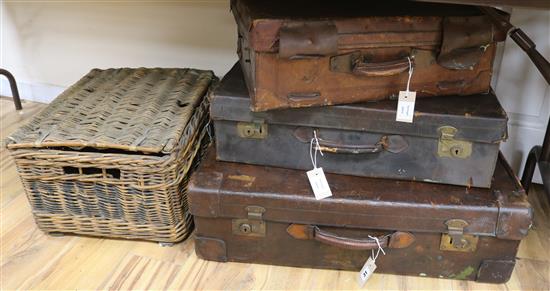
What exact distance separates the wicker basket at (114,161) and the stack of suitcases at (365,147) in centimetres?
10

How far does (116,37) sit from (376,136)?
110 centimetres

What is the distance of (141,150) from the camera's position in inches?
44.4

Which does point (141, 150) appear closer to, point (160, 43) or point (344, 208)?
point (344, 208)

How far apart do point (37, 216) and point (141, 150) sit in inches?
14.7

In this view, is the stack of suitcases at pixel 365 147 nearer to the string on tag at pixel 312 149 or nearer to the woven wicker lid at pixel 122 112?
the string on tag at pixel 312 149

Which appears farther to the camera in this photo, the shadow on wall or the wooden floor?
the shadow on wall

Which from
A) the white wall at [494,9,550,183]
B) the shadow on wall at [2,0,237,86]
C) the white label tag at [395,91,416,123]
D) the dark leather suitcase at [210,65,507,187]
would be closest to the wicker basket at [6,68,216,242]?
the dark leather suitcase at [210,65,507,187]

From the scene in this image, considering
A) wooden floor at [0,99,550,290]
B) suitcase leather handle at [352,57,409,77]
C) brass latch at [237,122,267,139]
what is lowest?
wooden floor at [0,99,550,290]

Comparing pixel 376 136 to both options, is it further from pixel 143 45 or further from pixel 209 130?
pixel 143 45

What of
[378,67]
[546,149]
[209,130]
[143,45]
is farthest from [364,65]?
[143,45]

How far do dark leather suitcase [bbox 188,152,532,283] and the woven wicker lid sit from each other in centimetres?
15

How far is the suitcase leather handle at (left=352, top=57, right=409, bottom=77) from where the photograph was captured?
1.01 metres

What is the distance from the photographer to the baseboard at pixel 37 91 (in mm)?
1977

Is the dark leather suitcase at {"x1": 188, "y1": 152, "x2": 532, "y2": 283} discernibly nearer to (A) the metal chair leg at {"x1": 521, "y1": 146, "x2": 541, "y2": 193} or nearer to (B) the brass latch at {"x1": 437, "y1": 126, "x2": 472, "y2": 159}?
(B) the brass latch at {"x1": 437, "y1": 126, "x2": 472, "y2": 159}
